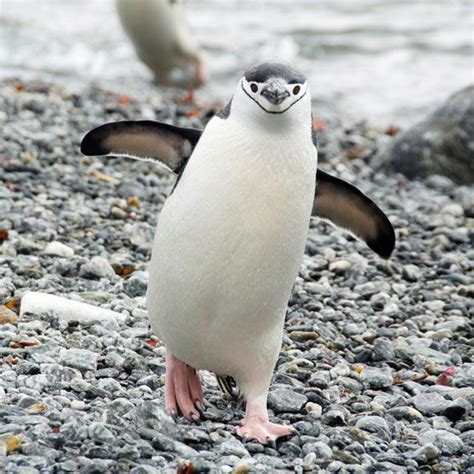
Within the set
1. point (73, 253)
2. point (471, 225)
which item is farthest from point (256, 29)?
point (73, 253)

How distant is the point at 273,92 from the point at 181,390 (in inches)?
49.7

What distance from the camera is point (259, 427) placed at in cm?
402

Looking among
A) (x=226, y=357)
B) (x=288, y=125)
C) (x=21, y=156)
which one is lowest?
(x=226, y=357)

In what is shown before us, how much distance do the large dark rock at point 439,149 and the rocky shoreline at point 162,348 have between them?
71cm

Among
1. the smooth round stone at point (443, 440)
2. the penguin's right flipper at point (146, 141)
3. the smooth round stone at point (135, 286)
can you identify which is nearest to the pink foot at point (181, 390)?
the penguin's right flipper at point (146, 141)

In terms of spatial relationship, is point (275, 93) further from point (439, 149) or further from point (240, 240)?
point (439, 149)

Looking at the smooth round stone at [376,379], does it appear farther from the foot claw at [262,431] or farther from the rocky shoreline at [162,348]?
the foot claw at [262,431]

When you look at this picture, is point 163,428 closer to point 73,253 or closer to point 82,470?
point 82,470

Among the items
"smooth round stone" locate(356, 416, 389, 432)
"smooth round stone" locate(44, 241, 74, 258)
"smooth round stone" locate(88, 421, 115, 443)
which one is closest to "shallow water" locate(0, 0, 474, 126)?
"smooth round stone" locate(44, 241, 74, 258)

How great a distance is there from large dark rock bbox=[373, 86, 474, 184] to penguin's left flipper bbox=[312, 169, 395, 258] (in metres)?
5.20

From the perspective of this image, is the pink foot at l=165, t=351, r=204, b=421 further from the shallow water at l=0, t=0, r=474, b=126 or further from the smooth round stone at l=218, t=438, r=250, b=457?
the shallow water at l=0, t=0, r=474, b=126

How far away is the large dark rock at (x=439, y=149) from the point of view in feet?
31.9

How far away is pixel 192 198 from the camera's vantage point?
13.0ft

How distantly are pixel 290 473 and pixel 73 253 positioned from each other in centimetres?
275
